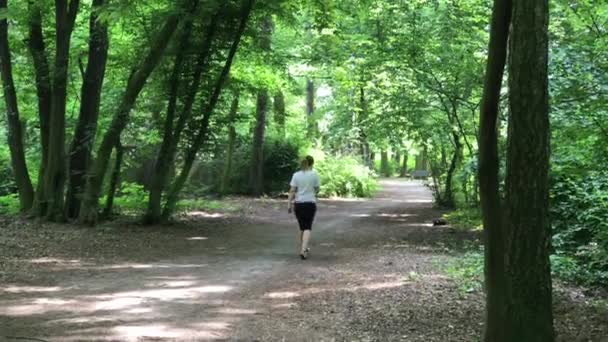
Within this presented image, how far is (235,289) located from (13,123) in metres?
10.6

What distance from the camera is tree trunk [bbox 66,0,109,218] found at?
14.5m

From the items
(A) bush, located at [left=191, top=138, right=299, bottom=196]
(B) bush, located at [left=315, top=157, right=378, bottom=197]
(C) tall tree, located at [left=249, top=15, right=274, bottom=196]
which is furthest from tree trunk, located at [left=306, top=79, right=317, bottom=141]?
(C) tall tree, located at [left=249, top=15, right=274, bottom=196]

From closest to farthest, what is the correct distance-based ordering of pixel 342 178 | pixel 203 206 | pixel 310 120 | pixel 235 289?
pixel 235 289 < pixel 203 206 < pixel 342 178 < pixel 310 120

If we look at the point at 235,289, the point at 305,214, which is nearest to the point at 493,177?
the point at 235,289

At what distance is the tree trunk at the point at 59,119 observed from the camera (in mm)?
14227

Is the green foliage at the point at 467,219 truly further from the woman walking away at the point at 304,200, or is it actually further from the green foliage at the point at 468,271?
the woman walking away at the point at 304,200

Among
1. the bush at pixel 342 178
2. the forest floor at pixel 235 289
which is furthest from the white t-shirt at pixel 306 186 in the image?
the bush at pixel 342 178

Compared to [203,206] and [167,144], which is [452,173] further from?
[167,144]

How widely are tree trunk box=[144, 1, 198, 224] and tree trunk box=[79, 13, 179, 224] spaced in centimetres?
38

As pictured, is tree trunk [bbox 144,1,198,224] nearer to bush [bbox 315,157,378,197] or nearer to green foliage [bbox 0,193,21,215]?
green foliage [bbox 0,193,21,215]

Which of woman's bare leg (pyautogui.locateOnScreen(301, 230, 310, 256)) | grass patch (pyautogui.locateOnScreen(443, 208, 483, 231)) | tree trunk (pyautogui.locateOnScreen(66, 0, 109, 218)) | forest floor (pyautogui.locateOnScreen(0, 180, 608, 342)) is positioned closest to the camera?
forest floor (pyautogui.locateOnScreen(0, 180, 608, 342))

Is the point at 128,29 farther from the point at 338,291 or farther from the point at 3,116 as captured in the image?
the point at 3,116

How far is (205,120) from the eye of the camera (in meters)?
14.8

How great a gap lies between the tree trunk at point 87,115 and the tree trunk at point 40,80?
785mm
